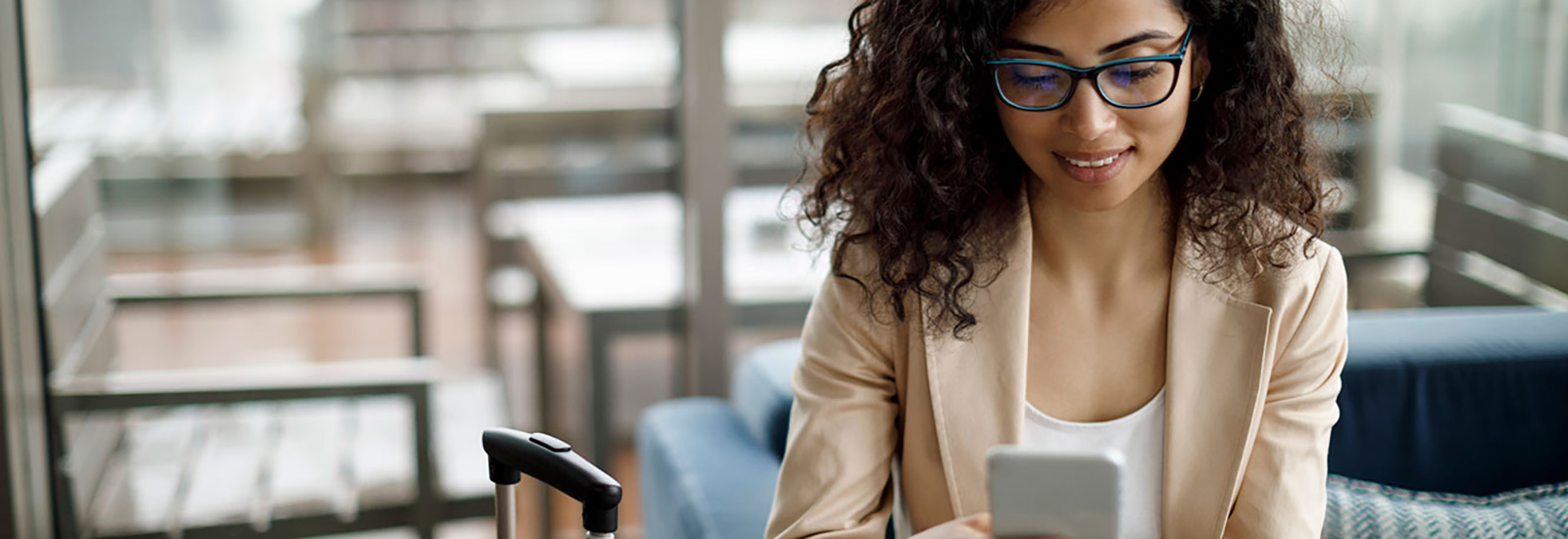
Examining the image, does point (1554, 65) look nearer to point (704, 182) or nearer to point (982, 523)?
point (704, 182)

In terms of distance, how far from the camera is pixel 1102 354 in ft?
4.92

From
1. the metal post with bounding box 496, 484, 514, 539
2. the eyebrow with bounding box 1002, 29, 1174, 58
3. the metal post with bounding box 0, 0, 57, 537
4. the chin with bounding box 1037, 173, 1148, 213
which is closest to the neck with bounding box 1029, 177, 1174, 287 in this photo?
the chin with bounding box 1037, 173, 1148, 213

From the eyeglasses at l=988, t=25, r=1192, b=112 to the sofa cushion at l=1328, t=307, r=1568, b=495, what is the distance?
783 mm

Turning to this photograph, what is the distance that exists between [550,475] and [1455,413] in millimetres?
1326

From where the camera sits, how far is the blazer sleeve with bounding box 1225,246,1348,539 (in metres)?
1.45

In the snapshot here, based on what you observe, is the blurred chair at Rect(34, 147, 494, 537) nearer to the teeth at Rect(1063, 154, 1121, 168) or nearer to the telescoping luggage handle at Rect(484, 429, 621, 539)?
the telescoping luggage handle at Rect(484, 429, 621, 539)

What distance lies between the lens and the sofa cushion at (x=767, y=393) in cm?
196

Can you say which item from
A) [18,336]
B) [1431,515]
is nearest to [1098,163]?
[1431,515]

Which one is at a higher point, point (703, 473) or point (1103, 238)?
point (1103, 238)

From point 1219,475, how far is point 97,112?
1694 millimetres

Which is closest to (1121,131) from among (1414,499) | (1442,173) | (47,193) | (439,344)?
(1414,499)

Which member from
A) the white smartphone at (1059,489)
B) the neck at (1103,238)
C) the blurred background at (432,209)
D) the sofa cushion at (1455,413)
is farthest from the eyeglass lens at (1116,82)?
the blurred background at (432,209)

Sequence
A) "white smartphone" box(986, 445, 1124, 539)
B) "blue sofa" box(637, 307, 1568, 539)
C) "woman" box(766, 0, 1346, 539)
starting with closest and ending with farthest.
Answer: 1. "white smartphone" box(986, 445, 1124, 539)
2. "woman" box(766, 0, 1346, 539)
3. "blue sofa" box(637, 307, 1568, 539)

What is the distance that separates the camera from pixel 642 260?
8.42 feet
